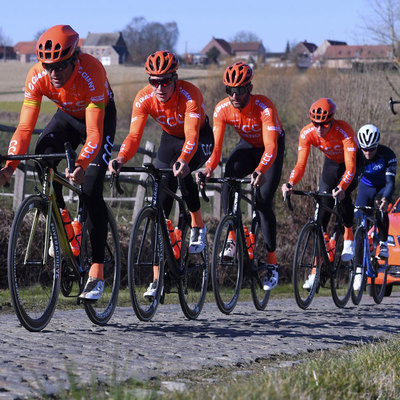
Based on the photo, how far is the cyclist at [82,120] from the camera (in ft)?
22.0

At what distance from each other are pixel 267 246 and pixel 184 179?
1.96 meters

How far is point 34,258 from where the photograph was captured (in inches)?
259

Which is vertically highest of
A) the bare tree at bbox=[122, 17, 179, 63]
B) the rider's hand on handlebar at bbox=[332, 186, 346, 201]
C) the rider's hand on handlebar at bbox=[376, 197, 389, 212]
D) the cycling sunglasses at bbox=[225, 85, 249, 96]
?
the bare tree at bbox=[122, 17, 179, 63]

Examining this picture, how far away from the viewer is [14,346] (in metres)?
5.86

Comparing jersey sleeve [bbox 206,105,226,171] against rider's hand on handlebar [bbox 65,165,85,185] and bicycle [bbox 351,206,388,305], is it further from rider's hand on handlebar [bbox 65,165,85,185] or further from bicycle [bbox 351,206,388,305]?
rider's hand on handlebar [bbox 65,165,85,185]

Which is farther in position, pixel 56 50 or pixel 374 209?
pixel 374 209

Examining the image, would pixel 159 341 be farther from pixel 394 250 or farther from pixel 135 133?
pixel 394 250

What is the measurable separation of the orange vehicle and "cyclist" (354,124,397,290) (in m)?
0.80

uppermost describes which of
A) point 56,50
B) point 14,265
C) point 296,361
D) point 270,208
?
point 56,50

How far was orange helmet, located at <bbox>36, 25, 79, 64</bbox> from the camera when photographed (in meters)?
6.48

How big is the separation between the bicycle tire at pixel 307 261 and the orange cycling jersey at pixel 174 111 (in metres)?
2.47

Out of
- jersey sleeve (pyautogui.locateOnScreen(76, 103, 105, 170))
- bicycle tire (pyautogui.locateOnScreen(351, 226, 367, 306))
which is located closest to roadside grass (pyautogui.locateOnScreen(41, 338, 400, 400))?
jersey sleeve (pyautogui.locateOnScreen(76, 103, 105, 170))

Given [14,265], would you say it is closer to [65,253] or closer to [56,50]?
[65,253]

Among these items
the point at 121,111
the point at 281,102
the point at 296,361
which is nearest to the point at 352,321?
the point at 296,361
